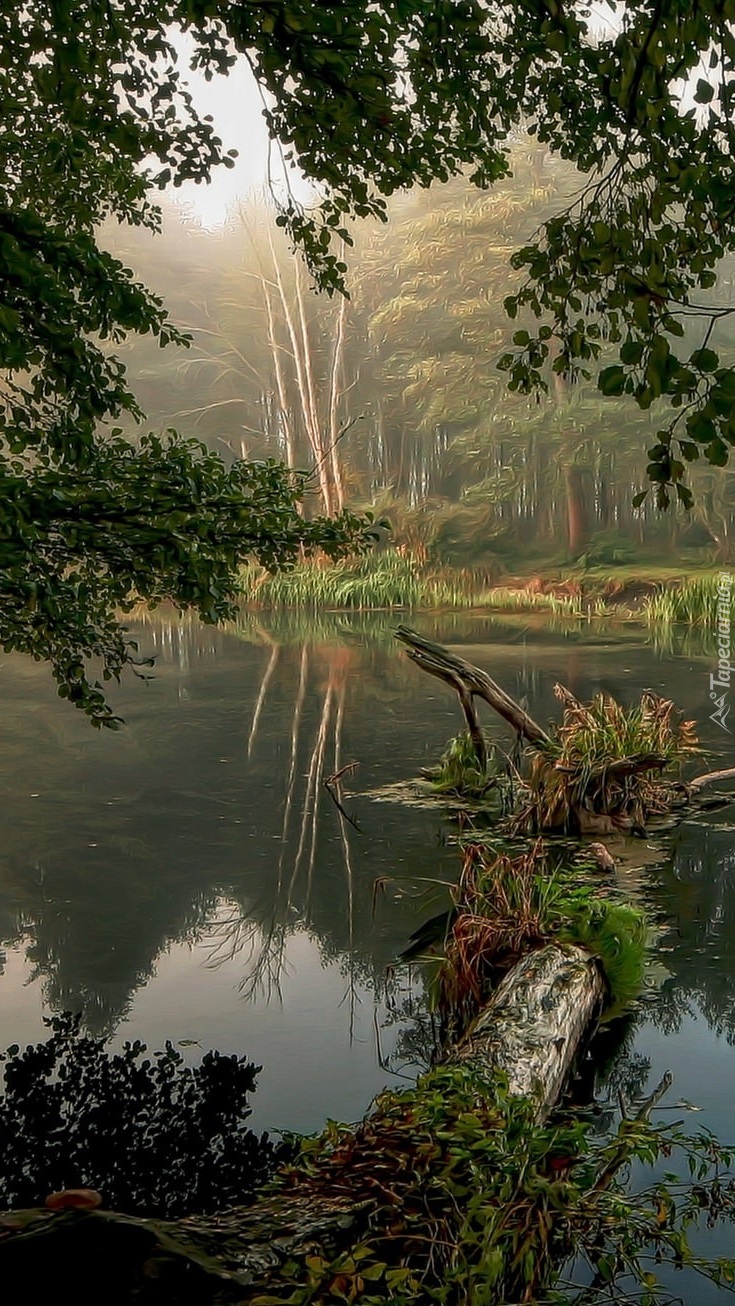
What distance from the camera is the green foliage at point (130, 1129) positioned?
3699 millimetres

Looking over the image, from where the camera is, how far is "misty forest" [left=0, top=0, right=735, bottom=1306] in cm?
268

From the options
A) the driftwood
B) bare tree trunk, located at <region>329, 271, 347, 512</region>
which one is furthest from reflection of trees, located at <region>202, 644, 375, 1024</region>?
bare tree trunk, located at <region>329, 271, 347, 512</region>

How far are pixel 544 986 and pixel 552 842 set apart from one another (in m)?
3.22

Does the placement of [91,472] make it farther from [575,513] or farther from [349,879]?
[575,513]

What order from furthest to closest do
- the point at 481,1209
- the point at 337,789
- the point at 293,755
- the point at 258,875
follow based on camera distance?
the point at 293,755, the point at 337,789, the point at 258,875, the point at 481,1209

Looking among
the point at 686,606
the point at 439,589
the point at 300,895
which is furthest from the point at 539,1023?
the point at 439,589

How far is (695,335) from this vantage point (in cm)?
3066

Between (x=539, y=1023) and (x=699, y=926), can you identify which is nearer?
→ (x=539, y=1023)

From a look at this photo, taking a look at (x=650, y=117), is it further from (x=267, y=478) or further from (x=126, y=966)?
(x=126, y=966)

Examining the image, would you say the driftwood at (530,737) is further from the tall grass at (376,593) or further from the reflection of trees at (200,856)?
the tall grass at (376,593)

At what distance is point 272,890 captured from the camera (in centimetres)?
710

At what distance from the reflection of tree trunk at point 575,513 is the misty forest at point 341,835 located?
53.5 ft
